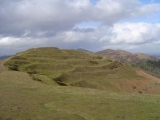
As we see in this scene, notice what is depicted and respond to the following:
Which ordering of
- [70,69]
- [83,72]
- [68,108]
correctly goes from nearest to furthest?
[68,108], [70,69], [83,72]

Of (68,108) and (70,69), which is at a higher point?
(70,69)

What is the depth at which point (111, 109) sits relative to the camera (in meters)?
24.5

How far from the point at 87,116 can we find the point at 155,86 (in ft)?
241

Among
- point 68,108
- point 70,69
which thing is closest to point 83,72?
point 70,69

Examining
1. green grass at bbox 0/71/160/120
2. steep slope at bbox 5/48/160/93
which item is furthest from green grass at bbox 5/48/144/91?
green grass at bbox 0/71/160/120

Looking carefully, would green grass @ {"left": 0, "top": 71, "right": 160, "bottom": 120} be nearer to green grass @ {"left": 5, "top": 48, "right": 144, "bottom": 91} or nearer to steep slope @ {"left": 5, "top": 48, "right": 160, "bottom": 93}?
green grass @ {"left": 5, "top": 48, "right": 144, "bottom": 91}

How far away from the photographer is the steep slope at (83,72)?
77250 millimetres

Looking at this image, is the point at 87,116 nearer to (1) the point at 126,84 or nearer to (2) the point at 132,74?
(1) the point at 126,84

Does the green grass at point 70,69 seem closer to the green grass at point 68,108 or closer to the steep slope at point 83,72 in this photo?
the steep slope at point 83,72

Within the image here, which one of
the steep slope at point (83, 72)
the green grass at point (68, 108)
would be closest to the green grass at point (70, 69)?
the steep slope at point (83, 72)

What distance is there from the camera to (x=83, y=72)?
86375 mm

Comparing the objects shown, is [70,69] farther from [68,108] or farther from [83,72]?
[68,108]

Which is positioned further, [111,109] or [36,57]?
[36,57]

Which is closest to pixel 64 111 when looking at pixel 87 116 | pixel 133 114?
pixel 87 116
